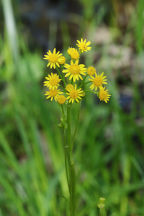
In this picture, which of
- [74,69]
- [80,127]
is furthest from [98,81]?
[80,127]

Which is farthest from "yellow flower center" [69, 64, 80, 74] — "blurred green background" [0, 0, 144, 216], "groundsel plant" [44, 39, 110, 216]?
"blurred green background" [0, 0, 144, 216]

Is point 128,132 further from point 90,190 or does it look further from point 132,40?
point 132,40

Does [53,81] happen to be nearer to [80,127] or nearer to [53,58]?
[53,58]

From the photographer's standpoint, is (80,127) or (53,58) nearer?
(53,58)

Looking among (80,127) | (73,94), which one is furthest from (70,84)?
(80,127)

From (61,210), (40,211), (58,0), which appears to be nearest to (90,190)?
(61,210)

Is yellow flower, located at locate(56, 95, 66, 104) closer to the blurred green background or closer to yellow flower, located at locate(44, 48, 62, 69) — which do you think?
yellow flower, located at locate(44, 48, 62, 69)

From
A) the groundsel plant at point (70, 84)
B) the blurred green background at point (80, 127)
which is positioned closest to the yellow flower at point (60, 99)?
the groundsel plant at point (70, 84)

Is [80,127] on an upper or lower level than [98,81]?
lower
